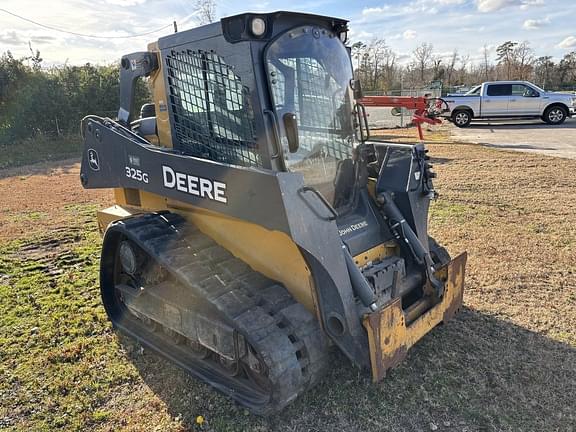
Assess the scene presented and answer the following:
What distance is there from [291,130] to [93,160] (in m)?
2.32

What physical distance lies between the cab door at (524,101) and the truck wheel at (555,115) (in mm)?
476

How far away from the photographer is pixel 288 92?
3340mm

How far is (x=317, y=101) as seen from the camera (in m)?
3.63

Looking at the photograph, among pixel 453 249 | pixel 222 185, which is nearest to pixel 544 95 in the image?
pixel 453 249

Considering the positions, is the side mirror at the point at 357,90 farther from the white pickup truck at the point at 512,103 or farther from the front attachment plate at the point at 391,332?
the white pickup truck at the point at 512,103

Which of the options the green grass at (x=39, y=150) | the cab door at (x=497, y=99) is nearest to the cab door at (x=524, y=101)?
the cab door at (x=497, y=99)

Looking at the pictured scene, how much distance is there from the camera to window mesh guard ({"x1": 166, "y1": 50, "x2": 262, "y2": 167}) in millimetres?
3293

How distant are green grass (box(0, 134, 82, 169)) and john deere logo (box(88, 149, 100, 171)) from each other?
11774 millimetres

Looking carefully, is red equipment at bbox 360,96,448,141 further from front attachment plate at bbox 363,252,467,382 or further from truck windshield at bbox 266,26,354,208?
front attachment plate at bbox 363,252,467,382

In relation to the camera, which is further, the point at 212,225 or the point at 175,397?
the point at 212,225

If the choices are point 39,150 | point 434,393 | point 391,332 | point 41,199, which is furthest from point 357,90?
point 39,150

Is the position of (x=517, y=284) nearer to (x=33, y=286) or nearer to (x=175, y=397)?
(x=175, y=397)

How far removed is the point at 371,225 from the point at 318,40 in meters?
1.51

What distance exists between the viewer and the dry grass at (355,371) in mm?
3070
